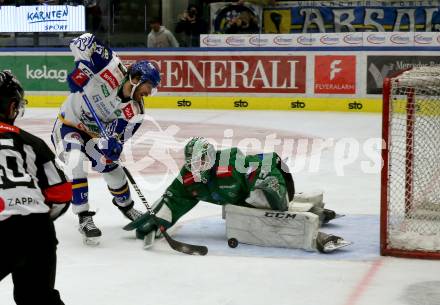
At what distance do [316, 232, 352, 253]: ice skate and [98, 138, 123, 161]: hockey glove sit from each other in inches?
55.0

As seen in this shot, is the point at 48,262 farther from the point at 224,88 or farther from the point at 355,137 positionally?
the point at 224,88

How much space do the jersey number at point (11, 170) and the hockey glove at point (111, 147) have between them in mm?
2537

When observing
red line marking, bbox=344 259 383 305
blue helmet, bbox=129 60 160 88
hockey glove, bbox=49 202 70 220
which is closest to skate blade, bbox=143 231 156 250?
blue helmet, bbox=129 60 160 88

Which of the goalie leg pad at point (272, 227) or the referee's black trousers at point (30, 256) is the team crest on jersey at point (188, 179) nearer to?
the goalie leg pad at point (272, 227)

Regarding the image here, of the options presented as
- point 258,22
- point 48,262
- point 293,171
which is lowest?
point 293,171

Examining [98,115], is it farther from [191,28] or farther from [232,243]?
[191,28]

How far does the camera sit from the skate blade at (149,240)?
5.07 metres

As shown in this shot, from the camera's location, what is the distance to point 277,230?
5.00m

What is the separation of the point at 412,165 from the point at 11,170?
11.3 feet

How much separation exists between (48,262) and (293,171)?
17.4 feet

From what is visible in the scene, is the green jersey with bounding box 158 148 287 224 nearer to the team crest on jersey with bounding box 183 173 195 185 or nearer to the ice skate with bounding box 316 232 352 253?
the team crest on jersey with bounding box 183 173 195 185

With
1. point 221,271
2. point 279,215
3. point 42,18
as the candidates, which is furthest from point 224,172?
point 42,18

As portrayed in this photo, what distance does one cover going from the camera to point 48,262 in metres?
2.84

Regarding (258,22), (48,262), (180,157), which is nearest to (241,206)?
(48,262)
